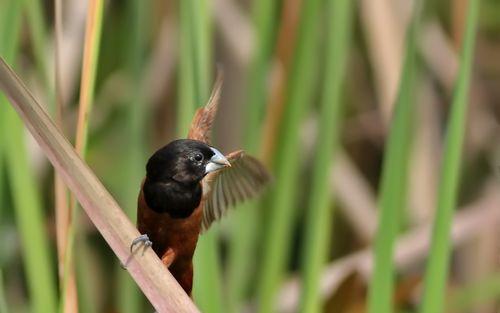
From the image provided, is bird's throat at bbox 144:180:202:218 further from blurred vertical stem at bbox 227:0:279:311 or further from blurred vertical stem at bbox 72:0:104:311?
blurred vertical stem at bbox 227:0:279:311

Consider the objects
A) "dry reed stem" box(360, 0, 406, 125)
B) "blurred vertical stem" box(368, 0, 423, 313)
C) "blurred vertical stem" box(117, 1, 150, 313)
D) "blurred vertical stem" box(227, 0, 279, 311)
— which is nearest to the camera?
"blurred vertical stem" box(368, 0, 423, 313)

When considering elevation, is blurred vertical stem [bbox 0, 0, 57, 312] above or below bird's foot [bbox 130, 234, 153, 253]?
below

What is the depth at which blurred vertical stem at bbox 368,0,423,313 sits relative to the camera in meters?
1.41

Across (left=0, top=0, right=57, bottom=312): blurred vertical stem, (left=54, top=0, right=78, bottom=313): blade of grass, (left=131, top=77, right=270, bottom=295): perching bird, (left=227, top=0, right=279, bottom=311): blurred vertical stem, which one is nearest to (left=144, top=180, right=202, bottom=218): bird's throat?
(left=131, top=77, right=270, bottom=295): perching bird

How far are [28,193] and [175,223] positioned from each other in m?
Answer: 0.33

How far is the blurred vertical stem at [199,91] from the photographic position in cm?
129

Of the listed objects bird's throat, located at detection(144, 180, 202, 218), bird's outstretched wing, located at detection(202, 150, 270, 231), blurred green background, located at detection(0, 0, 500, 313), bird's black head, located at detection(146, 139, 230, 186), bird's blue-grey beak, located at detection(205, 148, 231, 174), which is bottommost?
blurred green background, located at detection(0, 0, 500, 313)

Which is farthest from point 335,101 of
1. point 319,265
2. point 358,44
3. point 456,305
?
point 358,44

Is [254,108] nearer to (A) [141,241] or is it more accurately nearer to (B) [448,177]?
(B) [448,177]

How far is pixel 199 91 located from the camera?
1295 millimetres

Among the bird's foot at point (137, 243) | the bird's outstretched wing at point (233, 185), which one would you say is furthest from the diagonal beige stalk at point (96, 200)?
the bird's outstretched wing at point (233, 185)

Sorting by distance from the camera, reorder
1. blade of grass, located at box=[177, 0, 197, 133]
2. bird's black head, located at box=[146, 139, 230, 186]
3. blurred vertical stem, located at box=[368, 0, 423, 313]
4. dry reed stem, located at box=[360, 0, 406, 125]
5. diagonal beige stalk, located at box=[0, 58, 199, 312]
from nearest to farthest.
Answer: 1. diagonal beige stalk, located at box=[0, 58, 199, 312]
2. bird's black head, located at box=[146, 139, 230, 186]
3. blade of grass, located at box=[177, 0, 197, 133]
4. blurred vertical stem, located at box=[368, 0, 423, 313]
5. dry reed stem, located at box=[360, 0, 406, 125]

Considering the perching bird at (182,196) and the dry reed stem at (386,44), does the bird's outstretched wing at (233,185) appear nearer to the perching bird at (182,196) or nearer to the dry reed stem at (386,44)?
the perching bird at (182,196)

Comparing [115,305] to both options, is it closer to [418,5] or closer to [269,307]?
[269,307]
